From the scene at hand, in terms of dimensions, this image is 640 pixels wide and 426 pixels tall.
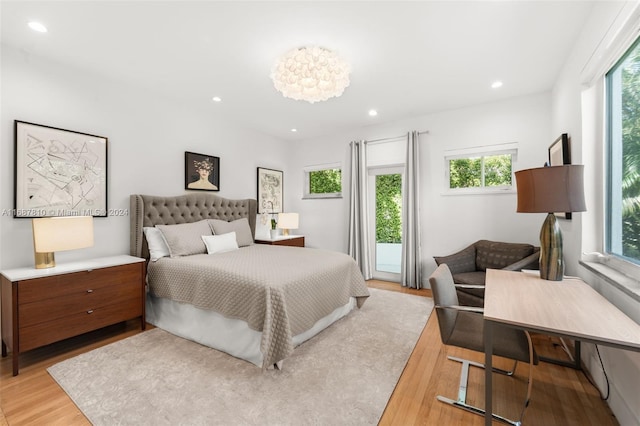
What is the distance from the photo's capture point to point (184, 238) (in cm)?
323

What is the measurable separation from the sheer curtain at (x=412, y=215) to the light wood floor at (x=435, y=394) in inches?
70.9

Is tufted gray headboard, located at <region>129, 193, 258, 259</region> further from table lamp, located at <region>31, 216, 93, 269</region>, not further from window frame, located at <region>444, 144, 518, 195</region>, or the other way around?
window frame, located at <region>444, 144, 518, 195</region>

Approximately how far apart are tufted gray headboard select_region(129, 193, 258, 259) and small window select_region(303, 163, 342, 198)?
128cm

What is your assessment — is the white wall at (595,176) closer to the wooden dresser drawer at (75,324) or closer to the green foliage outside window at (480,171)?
the green foliage outside window at (480,171)

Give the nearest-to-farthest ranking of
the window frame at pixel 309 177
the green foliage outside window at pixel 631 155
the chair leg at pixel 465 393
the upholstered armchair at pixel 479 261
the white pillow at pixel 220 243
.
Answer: the chair leg at pixel 465 393, the green foliage outside window at pixel 631 155, the upholstered armchair at pixel 479 261, the white pillow at pixel 220 243, the window frame at pixel 309 177

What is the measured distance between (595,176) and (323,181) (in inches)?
153

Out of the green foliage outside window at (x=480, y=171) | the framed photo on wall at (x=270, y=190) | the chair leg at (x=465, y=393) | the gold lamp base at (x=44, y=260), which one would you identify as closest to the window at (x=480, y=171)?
the green foliage outside window at (x=480, y=171)

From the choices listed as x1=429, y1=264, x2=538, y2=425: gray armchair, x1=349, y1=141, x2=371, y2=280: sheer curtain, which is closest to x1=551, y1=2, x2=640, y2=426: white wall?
x1=429, y1=264, x2=538, y2=425: gray armchair

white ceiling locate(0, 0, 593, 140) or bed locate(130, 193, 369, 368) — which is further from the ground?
white ceiling locate(0, 0, 593, 140)

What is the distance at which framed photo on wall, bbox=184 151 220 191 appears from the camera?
150 inches

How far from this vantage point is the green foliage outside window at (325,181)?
521 centimetres

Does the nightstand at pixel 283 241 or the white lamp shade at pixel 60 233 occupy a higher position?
the white lamp shade at pixel 60 233

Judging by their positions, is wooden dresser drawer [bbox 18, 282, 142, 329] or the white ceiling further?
wooden dresser drawer [bbox 18, 282, 142, 329]

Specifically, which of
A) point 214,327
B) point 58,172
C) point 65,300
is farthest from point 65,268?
point 214,327
